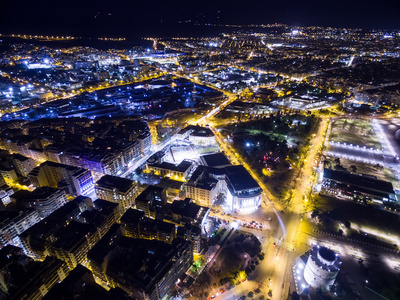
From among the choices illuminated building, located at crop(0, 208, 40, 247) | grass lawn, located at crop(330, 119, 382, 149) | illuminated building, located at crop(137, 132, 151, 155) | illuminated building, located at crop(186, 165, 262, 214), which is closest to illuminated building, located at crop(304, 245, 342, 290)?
illuminated building, located at crop(186, 165, 262, 214)

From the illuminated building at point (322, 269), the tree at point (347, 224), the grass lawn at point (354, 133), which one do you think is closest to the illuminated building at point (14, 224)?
the illuminated building at point (322, 269)

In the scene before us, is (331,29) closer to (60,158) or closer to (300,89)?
(300,89)

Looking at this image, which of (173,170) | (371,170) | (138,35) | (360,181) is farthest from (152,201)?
(138,35)

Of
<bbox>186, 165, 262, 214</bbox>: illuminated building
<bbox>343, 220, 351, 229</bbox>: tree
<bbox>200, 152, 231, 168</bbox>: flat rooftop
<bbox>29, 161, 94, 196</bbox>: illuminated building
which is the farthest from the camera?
<bbox>200, 152, 231, 168</bbox>: flat rooftop

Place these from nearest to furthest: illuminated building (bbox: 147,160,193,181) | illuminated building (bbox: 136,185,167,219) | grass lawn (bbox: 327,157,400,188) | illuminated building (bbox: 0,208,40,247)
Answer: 1. illuminated building (bbox: 0,208,40,247)
2. illuminated building (bbox: 136,185,167,219)
3. illuminated building (bbox: 147,160,193,181)
4. grass lawn (bbox: 327,157,400,188)

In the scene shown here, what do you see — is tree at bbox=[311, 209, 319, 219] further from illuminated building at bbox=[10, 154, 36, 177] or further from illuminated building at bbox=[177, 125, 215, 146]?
illuminated building at bbox=[10, 154, 36, 177]

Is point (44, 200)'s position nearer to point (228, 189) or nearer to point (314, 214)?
point (228, 189)

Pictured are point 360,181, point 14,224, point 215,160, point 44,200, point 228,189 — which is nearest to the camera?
point 14,224
